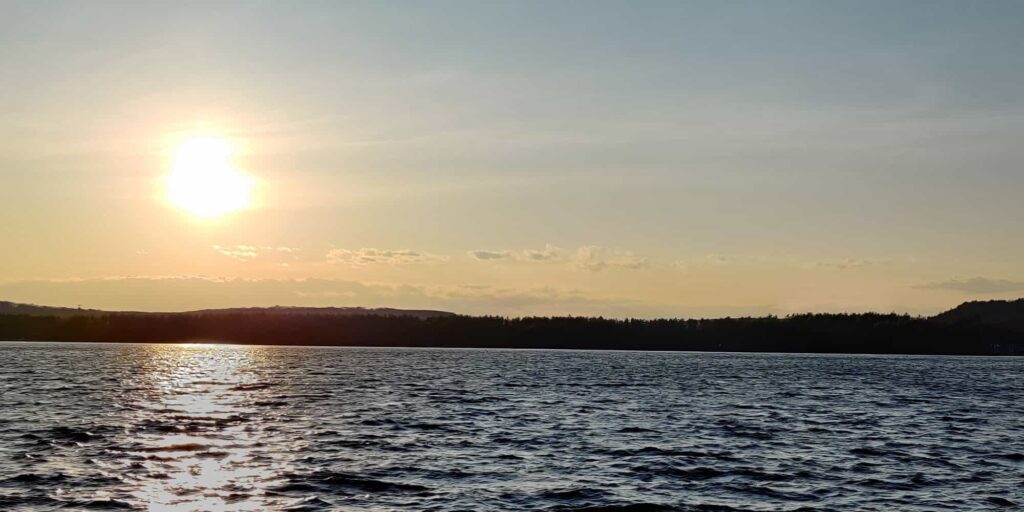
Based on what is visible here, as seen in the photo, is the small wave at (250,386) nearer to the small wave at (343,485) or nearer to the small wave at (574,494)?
the small wave at (343,485)

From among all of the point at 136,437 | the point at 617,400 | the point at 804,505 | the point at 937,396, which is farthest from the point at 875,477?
the point at 937,396

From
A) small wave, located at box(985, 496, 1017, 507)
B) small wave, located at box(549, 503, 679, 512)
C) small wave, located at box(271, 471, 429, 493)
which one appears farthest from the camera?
small wave, located at box(271, 471, 429, 493)

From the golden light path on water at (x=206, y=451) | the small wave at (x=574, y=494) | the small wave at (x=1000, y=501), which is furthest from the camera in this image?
the small wave at (x=1000, y=501)

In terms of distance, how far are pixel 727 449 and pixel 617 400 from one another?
4003cm

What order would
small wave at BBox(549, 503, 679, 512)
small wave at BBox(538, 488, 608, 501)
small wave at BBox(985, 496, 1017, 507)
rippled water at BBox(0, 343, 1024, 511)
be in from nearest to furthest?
small wave at BBox(549, 503, 679, 512) < rippled water at BBox(0, 343, 1024, 511) < small wave at BBox(538, 488, 608, 501) < small wave at BBox(985, 496, 1017, 507)

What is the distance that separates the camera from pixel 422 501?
38.3 meters

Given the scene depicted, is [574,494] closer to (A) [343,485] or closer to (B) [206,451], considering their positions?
(A) [343,485]

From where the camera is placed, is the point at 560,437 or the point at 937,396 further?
the point at 937,396

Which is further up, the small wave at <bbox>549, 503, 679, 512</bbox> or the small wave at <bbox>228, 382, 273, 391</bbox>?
the small wave at <bbox>228, 382, 273, 391</bbox>

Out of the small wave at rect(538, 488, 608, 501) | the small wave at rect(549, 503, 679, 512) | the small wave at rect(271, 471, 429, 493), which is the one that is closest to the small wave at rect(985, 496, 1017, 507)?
the small wave at rect(549, 503, 679, 512)

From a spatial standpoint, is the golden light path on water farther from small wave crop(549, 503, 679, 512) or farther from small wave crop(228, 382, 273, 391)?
small wave crop(228, 382, 273, 391)

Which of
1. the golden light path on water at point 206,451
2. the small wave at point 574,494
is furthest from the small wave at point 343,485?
the small wave at point 574,494

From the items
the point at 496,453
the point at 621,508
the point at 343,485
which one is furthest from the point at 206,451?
the point at 621,508

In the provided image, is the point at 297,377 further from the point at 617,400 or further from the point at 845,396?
the point at 845,396
